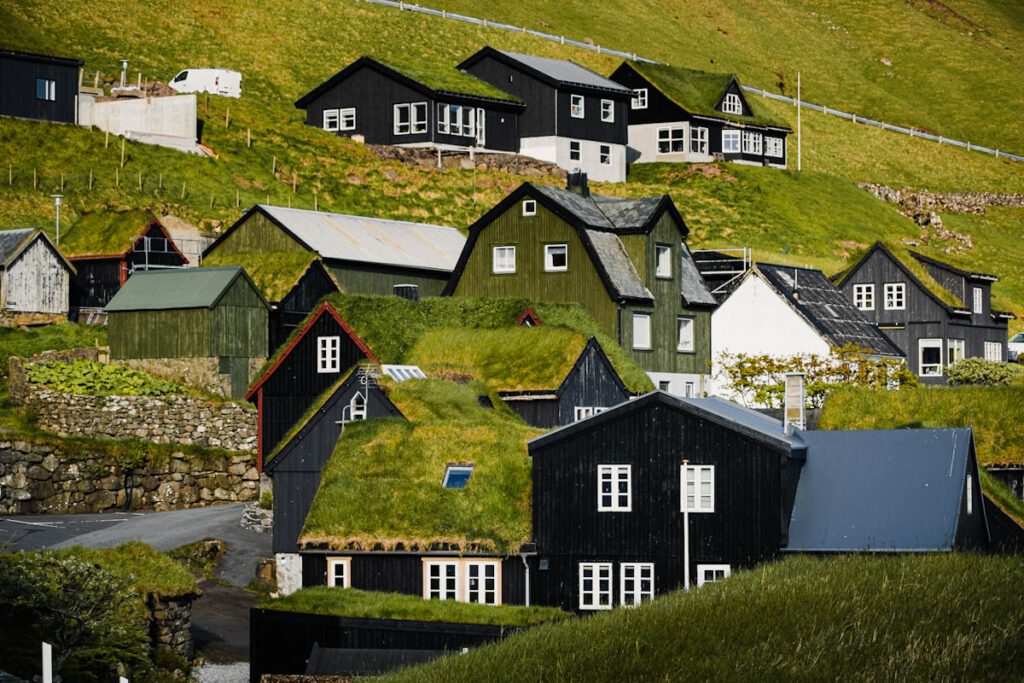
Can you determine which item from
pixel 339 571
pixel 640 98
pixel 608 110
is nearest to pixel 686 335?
pixel 339 571

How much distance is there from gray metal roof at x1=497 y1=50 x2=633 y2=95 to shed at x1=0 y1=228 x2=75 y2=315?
58.9 meters

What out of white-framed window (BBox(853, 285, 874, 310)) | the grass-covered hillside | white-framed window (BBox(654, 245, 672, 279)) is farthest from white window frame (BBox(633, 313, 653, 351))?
the grass-covered hillside

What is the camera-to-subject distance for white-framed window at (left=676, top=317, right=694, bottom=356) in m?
81.0

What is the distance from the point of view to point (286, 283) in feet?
252

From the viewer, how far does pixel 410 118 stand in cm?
12400

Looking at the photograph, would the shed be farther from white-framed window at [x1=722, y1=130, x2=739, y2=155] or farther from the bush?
white-framed window at [x1=722, y1=130, x2=739, y2=155]

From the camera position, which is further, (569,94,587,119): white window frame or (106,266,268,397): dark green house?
(569,94,587,119): white window frame

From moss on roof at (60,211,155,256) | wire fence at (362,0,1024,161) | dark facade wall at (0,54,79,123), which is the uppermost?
wire fence at (362,0,1024,161)

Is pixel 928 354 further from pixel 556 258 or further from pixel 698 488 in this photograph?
pixel 698 488

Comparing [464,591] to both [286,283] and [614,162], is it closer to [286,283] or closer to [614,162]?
[286,283]

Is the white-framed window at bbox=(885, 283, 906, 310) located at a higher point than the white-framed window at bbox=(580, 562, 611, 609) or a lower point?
higher

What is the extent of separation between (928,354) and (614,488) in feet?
159

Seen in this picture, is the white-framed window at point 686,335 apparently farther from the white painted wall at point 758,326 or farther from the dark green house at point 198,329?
the dark green house at point 198,329

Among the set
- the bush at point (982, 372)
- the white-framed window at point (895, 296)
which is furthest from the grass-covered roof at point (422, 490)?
the white-framed window at point (895, 296)
